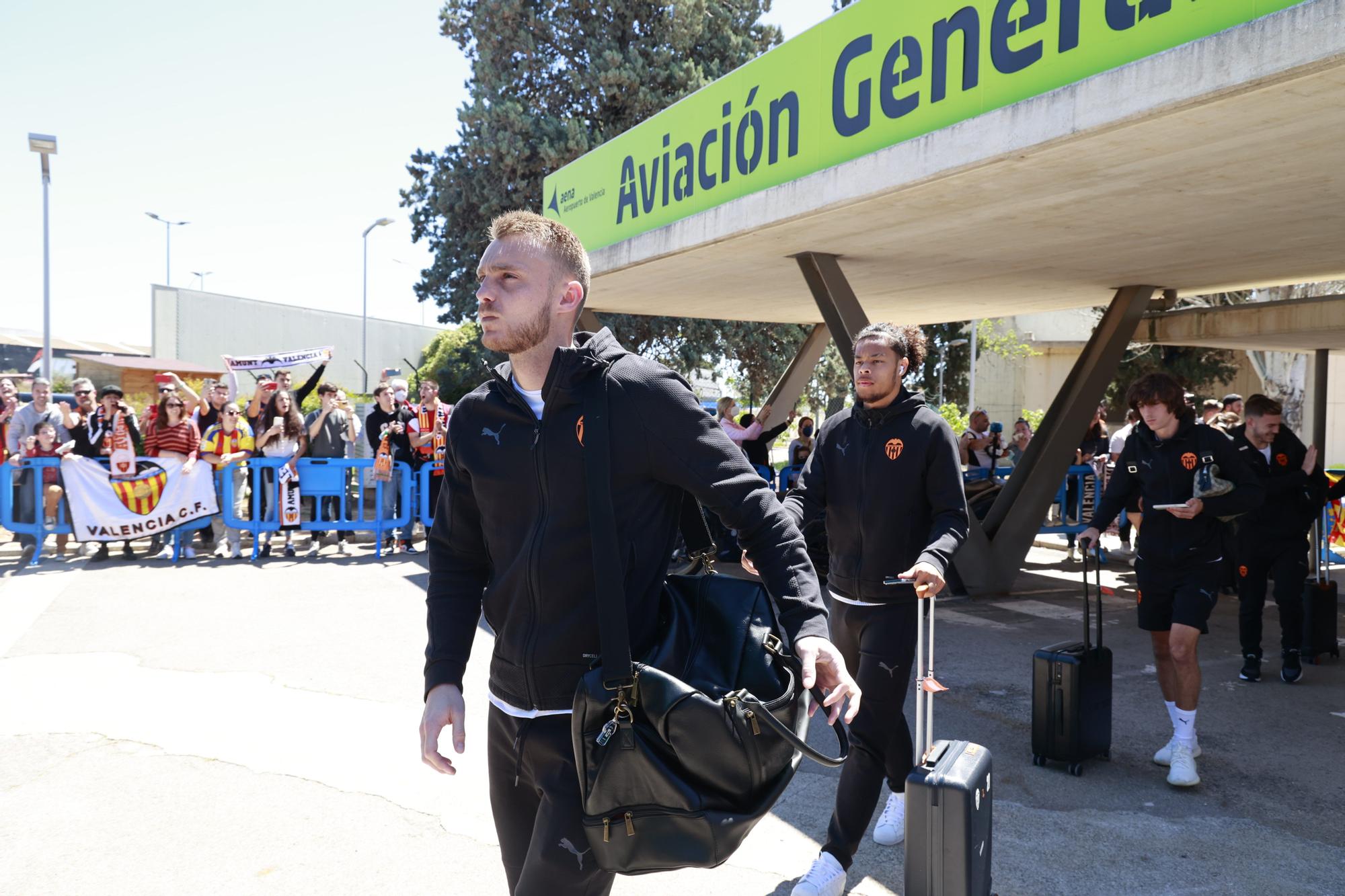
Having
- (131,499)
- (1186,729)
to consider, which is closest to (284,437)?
(131,499)

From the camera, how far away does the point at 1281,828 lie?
Answer: 433 centimetres

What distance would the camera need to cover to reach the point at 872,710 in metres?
3.67

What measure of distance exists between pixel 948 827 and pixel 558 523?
176 centimetres

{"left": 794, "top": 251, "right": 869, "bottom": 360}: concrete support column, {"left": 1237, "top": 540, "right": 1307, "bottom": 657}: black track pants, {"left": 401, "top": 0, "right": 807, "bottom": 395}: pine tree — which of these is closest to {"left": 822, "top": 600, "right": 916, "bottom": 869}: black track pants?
{"left": 1237, "top": 540, "right": 1307, "bottom": 657}: black track pants

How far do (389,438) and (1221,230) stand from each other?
375 inches

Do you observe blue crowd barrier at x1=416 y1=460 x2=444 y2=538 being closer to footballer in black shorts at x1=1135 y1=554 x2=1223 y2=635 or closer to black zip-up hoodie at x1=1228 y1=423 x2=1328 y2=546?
black zip-up hoodie at x1=1228 y1=423 x2=1328 y2=546

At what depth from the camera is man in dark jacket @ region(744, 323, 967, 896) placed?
3.62 meters

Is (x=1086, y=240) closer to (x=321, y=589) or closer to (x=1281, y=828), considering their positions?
(x=1281, y=828)

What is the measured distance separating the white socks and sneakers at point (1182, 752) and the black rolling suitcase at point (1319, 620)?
2881 millimetres

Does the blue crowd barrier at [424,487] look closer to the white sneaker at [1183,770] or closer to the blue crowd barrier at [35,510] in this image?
the blue crowd barrier at [35,510]

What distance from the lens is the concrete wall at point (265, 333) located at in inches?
1726

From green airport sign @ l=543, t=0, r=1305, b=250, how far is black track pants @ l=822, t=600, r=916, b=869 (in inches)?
131

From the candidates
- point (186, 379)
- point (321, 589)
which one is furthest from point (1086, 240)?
point (186, 379)

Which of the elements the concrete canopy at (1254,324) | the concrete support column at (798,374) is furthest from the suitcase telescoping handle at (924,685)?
the concrete support column at (798,374)
